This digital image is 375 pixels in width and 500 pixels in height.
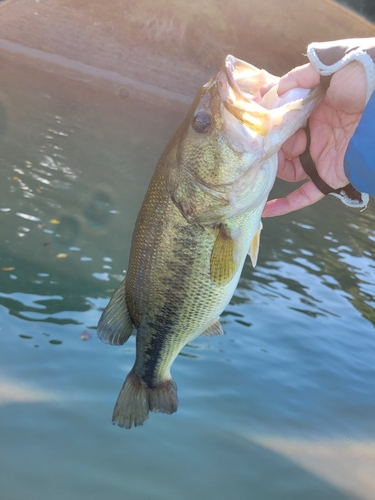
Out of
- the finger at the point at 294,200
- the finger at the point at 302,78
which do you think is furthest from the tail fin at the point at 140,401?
the finger at the point at 302,78

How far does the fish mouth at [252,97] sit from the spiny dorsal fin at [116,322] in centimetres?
106

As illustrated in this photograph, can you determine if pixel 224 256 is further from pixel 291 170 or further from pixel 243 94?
pixel 291 170

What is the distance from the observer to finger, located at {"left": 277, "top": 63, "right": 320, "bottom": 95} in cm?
247

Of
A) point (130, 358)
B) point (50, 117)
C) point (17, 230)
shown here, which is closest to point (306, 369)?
point (130, 358)

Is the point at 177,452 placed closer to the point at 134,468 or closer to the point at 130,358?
the point at 134,468

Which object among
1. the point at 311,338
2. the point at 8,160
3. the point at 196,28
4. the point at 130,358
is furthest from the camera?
the point at 196,28

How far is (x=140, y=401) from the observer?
2795 millimetres

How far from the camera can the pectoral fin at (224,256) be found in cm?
246

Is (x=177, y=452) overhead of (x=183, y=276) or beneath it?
beneath

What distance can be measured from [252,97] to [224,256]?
0.75 m

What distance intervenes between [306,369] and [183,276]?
3577mm

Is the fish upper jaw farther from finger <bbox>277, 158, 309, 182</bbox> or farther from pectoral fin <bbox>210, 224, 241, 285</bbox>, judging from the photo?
finger <bbox>277, 158, 309, 182</bbox>

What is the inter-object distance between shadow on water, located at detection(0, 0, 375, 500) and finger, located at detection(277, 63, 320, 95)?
293cm

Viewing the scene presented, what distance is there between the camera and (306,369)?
566cm
